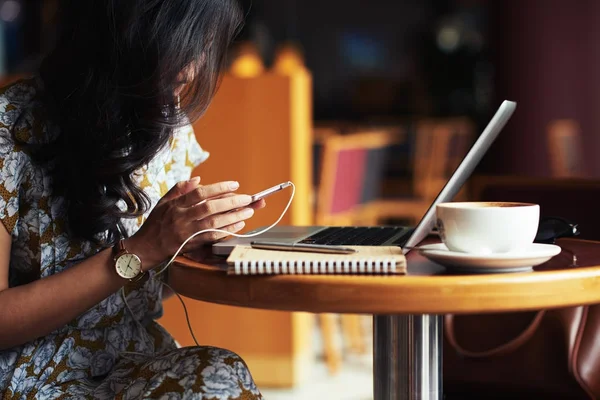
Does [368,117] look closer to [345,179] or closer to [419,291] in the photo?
[345,179]

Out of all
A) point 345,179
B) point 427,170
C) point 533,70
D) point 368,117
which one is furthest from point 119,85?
point 368,117

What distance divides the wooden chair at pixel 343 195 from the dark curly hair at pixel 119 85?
2057 millimetres

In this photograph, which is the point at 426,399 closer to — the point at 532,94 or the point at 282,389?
the point at 282,389

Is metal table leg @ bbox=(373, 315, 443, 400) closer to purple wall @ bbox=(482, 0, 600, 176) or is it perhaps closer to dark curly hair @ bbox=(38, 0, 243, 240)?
dark curly hair @ bbox=(38, 0, 243, 240)

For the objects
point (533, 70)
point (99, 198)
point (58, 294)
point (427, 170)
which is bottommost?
point (427, 170)

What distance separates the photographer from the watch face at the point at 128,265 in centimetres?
106

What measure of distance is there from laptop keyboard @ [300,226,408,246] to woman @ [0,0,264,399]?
11 cm

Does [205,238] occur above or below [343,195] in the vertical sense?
above

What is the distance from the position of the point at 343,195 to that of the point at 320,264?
8.78 feet

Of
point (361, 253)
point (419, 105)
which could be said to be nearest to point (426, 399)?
point (361, 253)

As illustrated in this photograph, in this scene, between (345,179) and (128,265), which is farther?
(345,179)

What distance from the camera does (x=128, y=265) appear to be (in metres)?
1.07

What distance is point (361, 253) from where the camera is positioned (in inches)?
36.7

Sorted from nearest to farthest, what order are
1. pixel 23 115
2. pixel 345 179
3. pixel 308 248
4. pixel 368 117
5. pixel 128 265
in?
pixel 308 248 → pixel 128 265 → pixel 23 115 → pixel 345 179 → pixel 368 117
